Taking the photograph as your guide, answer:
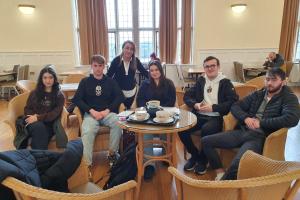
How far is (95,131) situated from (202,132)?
1.08 meters

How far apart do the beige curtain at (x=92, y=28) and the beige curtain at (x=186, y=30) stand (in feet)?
6.71

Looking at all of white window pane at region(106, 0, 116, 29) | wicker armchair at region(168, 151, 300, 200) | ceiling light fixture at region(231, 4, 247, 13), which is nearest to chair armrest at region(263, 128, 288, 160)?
wicker armchair at region(168, 151, 300, 200)

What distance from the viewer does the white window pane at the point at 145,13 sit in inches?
267

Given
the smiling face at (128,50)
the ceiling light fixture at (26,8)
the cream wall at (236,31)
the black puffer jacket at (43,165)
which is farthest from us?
the cream wall at (236,31)

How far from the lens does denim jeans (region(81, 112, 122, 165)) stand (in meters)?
2.44

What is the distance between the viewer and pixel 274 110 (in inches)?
83.4

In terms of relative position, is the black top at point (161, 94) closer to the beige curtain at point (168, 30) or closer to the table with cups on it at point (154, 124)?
the table with cups on it at point (154, 124)

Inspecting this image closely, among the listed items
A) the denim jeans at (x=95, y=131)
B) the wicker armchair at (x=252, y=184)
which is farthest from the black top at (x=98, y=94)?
the wicker armchair at (x=252, y=184)

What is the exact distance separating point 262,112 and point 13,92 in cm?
620

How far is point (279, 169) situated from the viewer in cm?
118

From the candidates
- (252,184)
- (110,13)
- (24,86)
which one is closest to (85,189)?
(252,184)

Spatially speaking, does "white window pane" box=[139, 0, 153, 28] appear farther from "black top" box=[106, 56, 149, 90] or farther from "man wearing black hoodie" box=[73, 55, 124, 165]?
"man wearing black hoodie" box=[73, 55, 124, 165]

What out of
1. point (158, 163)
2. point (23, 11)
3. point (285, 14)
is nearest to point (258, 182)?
point (158, 163)

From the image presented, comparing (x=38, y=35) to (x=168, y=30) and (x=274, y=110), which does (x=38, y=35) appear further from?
(x=274, y=110)
